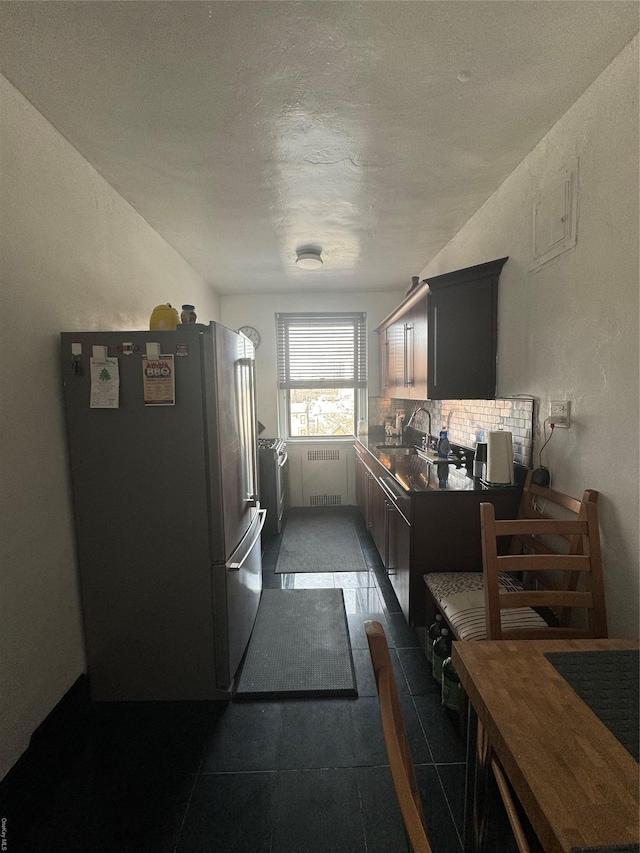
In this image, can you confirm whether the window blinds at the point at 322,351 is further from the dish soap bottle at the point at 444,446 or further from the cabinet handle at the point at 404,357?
the dish soap bottle at the point at 444,446

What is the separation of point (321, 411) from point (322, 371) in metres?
0.49

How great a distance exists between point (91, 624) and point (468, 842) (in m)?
1.63

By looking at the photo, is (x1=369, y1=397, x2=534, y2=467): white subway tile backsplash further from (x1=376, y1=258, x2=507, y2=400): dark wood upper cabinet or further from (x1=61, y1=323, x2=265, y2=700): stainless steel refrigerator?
(x1=61, y1=323, x2=265, y2=700): stainless steel refrigerator

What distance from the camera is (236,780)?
1428 mm

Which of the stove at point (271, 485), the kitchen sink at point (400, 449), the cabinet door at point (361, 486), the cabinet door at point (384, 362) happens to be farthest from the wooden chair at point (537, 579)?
the cabinet door at point (384, 362)

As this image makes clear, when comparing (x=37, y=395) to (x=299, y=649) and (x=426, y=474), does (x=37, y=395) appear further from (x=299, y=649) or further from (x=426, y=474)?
(x=426, y=474)

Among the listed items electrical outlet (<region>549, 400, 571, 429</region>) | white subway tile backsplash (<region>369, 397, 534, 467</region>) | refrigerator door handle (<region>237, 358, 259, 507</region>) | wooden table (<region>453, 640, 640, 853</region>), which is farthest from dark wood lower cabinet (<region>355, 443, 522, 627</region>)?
wooden table (<region>453, 640, 640, 853</region>)

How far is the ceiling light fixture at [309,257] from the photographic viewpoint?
10.2 feet

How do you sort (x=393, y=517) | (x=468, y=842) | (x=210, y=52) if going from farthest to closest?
1. (x=393, y=517)
2. (x=210, y=52)
3. (x=468, y=842)

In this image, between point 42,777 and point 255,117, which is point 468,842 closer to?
point 42,777

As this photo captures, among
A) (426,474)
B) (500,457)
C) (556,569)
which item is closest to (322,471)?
(426,474)

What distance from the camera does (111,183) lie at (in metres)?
2.03

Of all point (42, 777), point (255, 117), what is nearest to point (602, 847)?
point (42, 777)

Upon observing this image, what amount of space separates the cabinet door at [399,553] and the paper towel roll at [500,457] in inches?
21.4
